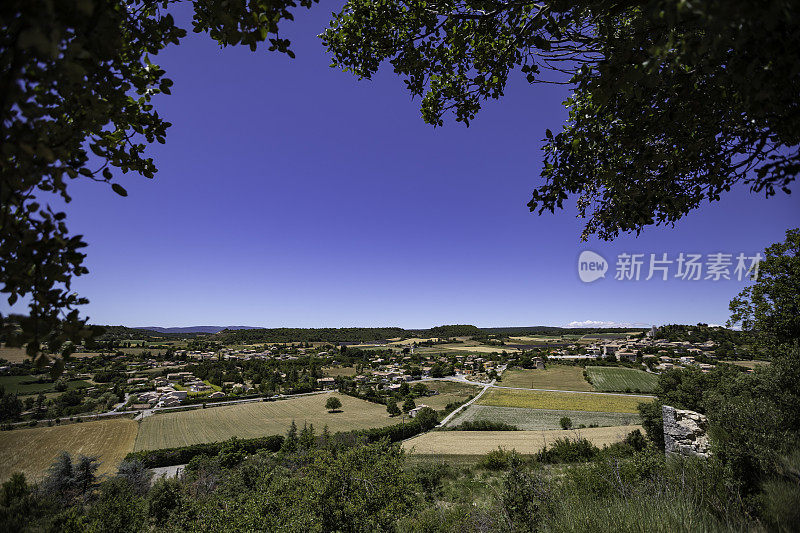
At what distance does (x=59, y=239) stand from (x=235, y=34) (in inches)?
63.8

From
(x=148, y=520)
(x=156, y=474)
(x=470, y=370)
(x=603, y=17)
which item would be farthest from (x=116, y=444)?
(x=470, y=370)

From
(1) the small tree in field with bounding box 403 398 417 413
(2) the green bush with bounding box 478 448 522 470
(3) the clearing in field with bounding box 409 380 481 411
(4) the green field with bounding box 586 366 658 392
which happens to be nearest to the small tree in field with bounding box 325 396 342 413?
(1) the small tree in field with bounding box 403 398 417 413

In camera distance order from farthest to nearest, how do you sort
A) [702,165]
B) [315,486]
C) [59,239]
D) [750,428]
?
[315,486] < [750,428] < [702,165] < [59,239]

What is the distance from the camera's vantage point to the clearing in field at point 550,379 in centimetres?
5978

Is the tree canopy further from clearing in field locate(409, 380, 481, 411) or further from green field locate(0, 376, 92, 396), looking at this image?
green field locate(0, 376, 92, 396)

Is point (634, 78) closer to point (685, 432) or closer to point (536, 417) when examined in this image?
point (685, 432)

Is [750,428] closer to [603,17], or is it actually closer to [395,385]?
[603,17]

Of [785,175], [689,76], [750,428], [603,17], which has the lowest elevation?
[750,428]

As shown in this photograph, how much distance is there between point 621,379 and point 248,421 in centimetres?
6939

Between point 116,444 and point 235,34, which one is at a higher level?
point 235,34

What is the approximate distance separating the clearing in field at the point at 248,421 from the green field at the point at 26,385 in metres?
36.5

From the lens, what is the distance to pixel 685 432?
14625 mm

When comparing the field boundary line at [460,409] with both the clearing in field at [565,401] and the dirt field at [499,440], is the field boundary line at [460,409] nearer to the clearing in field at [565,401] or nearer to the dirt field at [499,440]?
the clearing in field at [565,401]

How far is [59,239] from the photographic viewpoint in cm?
160
